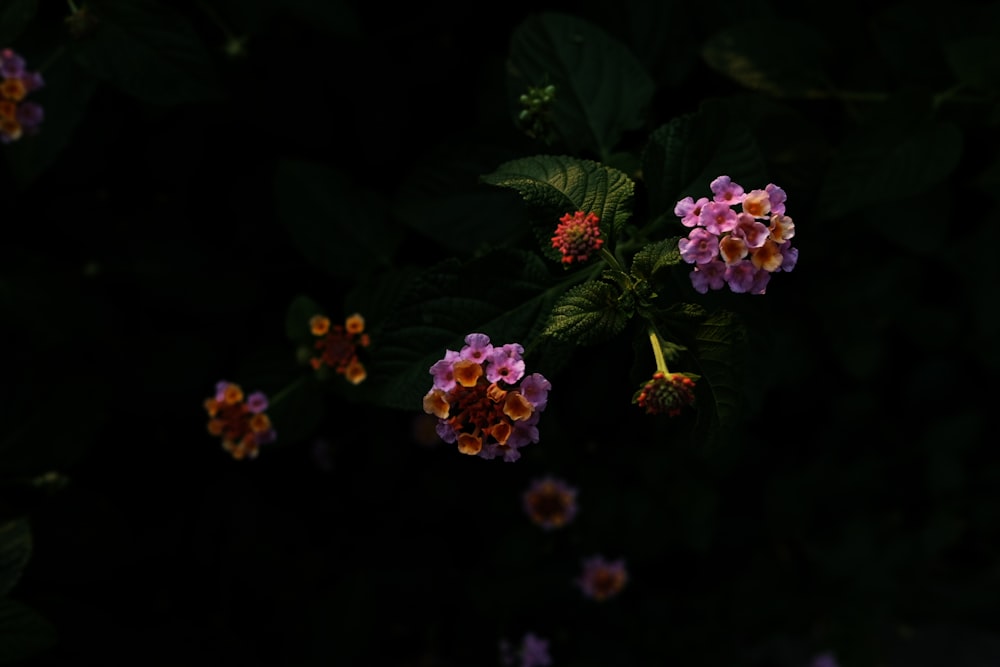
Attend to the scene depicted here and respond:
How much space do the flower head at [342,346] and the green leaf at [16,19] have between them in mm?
743

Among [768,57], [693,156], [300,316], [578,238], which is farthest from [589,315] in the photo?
[768,57]

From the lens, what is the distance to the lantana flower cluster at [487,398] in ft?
3.67

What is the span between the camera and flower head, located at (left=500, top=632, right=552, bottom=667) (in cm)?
231

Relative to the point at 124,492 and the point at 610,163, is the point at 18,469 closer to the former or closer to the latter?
the point at 124,492

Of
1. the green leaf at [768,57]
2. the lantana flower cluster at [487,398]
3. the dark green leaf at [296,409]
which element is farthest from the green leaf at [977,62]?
the dark green leaf at [296,409]

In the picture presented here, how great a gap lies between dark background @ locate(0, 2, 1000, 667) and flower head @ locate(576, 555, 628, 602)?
8 cm

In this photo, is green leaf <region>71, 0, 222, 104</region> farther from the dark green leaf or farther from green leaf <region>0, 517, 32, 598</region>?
green leaf <region>0, 517, 32, 598</region>

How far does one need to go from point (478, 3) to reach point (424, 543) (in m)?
1.52

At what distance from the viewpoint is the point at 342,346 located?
1.61m

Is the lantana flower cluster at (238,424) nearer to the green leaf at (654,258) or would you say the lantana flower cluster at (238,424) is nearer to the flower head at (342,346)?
the flower head at (342,346)

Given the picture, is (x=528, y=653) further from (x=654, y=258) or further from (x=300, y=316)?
(x=654, y=258)

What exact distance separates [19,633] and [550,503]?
A: 4.13 ft

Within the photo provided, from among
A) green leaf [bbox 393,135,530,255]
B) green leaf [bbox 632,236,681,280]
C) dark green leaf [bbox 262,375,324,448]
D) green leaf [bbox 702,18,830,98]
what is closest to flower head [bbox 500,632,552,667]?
dark green leaf [bbox 262,375,324,448]

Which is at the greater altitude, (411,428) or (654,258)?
(654,258)
